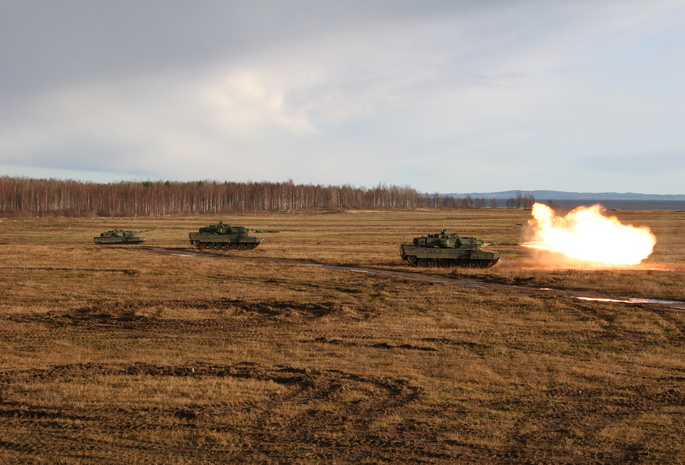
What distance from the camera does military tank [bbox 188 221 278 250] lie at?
53.7 metres

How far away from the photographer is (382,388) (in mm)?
14531

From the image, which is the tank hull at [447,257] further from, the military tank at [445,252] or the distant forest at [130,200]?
the distant forest at [130,200]

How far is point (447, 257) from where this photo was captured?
4134 centimetres

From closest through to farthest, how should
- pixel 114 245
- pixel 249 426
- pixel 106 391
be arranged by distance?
pixel 249 426 → pixel 106 391 → pixel 114 245

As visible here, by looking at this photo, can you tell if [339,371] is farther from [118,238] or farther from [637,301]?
[118,238]

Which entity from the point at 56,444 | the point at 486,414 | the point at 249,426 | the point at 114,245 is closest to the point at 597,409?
the point at 486,414

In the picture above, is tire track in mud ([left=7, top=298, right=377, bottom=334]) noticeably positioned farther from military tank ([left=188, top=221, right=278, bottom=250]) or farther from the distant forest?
the distant forest

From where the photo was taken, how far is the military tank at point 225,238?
176 feet

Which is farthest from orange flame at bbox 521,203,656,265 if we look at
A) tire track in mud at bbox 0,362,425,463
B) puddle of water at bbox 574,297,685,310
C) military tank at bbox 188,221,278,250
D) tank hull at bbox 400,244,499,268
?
tire track in mud at bbox 0,362,425,463

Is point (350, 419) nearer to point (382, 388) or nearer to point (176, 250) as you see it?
A: point (382, 388)

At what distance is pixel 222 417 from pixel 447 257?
30.4 meters

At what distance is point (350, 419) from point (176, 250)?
43.4 metres

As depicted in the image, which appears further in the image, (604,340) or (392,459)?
(604,340)

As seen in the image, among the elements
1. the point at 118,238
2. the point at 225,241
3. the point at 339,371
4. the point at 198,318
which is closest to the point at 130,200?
the point at 118,238
